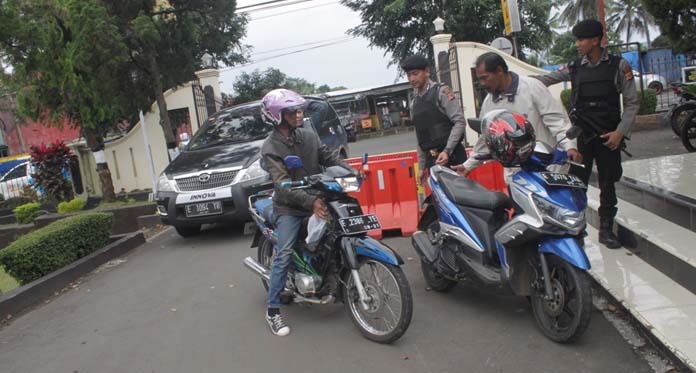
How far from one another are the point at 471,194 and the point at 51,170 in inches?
478

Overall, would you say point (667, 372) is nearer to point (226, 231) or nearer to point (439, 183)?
point (439, 183)

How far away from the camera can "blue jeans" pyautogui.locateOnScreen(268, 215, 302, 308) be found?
4293mm

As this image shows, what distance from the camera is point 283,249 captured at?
14.1 feet

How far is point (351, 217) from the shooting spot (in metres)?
4.00

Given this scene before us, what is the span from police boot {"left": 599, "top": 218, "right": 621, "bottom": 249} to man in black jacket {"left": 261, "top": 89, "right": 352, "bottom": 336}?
248 cm

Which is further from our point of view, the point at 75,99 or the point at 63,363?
the point at 75,99

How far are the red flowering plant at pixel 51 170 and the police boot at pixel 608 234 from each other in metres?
12.3

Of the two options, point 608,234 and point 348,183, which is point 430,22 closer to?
point 608,234

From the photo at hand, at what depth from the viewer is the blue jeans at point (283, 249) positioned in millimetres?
4293

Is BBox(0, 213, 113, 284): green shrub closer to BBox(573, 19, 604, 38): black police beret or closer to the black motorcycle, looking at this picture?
BBox(573, 19, 604, 38): black police beret

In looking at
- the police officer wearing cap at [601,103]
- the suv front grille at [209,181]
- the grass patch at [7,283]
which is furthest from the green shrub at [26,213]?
the police officer wearing cap at [601,103]

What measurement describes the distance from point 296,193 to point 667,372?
2.53 metres

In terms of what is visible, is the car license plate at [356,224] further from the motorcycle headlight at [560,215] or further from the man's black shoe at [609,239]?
the man's black shoe at [609,239]

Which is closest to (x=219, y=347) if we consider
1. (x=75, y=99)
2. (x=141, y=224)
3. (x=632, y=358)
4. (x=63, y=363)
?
(x=63, y=363)
